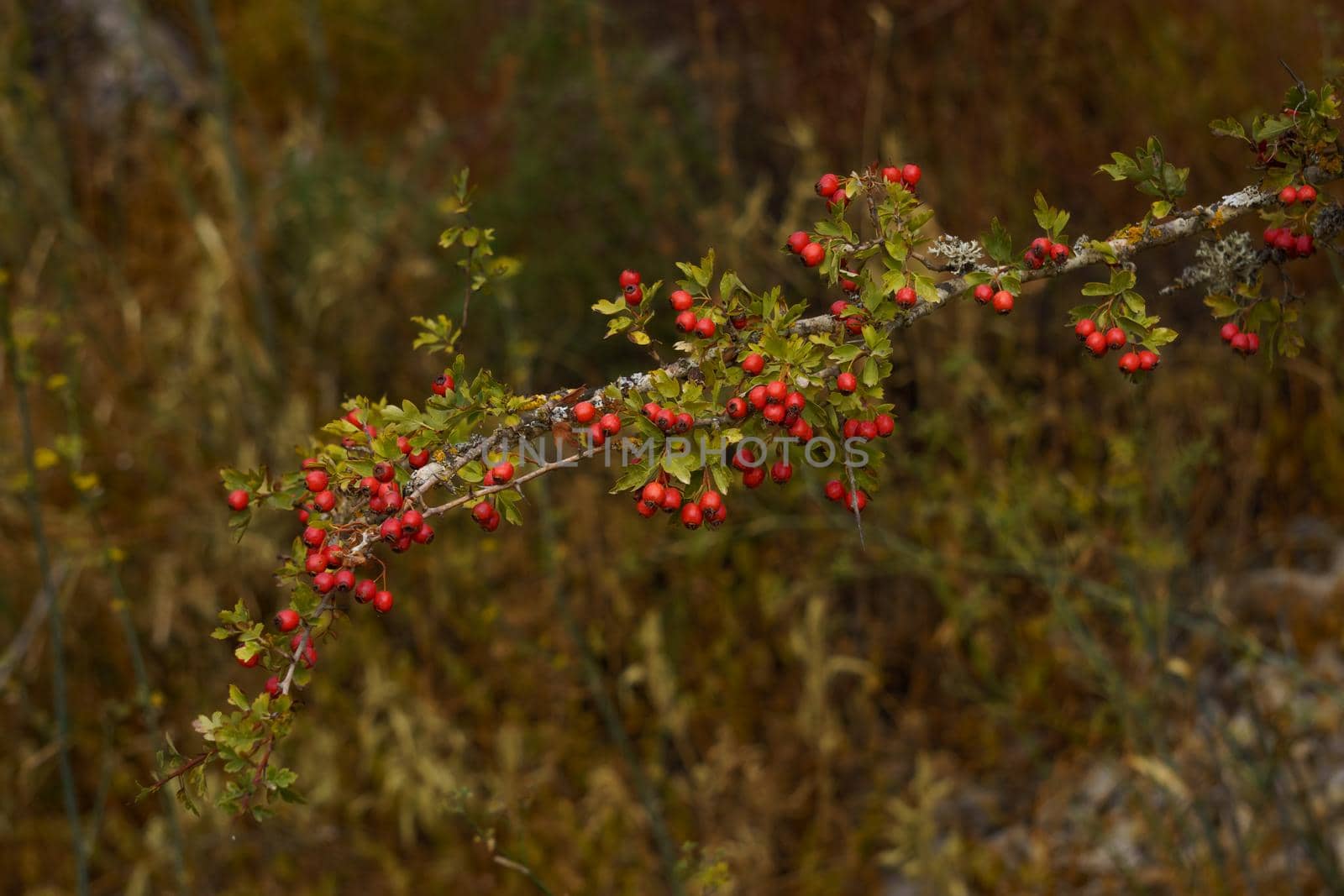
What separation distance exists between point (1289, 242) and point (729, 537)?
7.85 feet

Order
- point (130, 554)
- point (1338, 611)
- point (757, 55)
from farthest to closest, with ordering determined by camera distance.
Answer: point (757, 55)
point (130, 554)
point (1338, 611)

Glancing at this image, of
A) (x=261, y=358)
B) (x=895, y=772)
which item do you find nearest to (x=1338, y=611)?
(x=895, y=772)

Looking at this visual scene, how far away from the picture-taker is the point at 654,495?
1.20 metres

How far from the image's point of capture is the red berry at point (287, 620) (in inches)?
46.0

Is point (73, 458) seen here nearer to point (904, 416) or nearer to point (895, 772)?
point (895, 772)

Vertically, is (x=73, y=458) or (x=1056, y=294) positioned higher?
(x=1056, y=294)

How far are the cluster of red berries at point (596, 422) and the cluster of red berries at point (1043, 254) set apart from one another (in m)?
0.51

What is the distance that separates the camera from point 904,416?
4102mm

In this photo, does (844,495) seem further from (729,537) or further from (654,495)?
(729,537)

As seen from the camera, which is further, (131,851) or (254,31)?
(254,31)

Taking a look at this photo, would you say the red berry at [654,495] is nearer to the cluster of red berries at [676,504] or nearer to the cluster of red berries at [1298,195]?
the cluster of red berries at [676,504]

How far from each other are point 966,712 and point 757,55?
3066mm

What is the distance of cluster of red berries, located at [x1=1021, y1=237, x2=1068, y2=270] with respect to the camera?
1.25 meters

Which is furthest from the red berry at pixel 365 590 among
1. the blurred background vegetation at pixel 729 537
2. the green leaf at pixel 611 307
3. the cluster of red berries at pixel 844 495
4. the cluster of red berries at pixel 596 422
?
the blurred background vegetation at pixel 729 537
